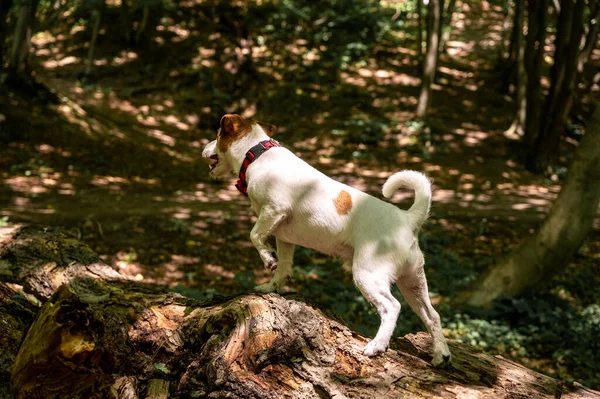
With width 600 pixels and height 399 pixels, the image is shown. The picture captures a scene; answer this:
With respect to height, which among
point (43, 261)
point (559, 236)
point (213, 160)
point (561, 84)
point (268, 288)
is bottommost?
point (43, 261)

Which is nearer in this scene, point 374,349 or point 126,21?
point 374,349

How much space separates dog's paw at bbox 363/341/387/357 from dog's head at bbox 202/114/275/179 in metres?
1.82

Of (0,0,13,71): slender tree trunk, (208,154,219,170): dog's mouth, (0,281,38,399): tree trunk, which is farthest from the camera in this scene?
(0,0,13,71): slender tree trunk

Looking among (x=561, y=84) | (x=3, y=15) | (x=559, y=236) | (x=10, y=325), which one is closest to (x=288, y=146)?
(x=561, y=84)

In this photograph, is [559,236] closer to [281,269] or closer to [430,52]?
[281,269]

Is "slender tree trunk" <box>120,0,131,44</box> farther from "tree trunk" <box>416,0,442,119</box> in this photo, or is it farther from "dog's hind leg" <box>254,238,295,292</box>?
"dog's hind leg" <box>254,238,295,292</box>

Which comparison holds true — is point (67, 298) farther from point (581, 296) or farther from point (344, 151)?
point (344, 151)

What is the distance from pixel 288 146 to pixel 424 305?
15.0 m

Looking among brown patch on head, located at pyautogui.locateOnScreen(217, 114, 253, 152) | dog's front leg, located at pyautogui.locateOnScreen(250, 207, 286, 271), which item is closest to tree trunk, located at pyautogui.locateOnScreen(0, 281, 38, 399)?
dog's front leg, located at pyautogui.locateOnScreen(250, 207, 286, 271)

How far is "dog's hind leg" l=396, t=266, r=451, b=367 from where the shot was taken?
3770 mm

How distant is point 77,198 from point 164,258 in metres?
4.13

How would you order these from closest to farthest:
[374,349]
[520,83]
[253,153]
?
[374,349] → [253,153] → [520,83]

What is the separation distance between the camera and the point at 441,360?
3.74 m

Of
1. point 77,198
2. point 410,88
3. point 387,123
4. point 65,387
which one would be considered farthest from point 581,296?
point 410,88
